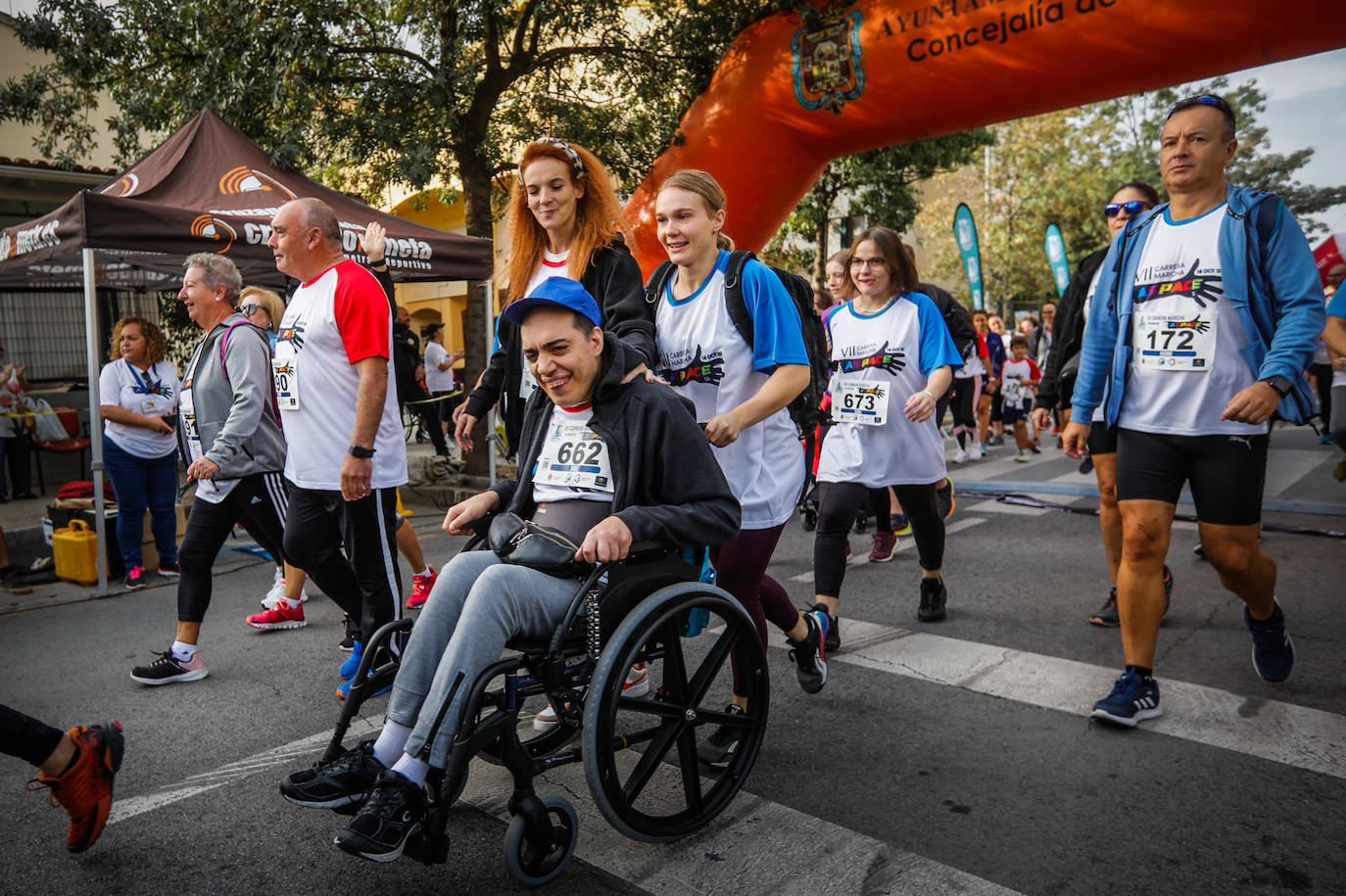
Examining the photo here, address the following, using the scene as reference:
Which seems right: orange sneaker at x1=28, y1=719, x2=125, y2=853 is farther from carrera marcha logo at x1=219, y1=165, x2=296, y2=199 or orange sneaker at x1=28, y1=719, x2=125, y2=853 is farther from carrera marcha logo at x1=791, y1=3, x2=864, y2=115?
carrera marcha logo at x1=791, y1=3, x2=864, y2=115

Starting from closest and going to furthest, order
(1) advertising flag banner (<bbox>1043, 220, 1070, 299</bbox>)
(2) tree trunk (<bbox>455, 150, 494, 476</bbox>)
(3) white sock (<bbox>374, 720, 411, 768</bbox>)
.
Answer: (3) white sock (<bbox>374, 720, 411, 768</bbox>) → (2) tree trunk (<bbox>455, 150, 494, 476</bbox>) → (1) advertising flag banner (<bbox>1043, 220, 1070, 299</bbox>)

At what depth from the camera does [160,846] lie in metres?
2.56

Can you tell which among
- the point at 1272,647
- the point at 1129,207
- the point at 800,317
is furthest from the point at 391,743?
the point at 1129,207

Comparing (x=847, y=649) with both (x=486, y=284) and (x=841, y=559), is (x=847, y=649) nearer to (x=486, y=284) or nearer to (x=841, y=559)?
(x=841, y=559)

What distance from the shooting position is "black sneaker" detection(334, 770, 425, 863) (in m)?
2.01

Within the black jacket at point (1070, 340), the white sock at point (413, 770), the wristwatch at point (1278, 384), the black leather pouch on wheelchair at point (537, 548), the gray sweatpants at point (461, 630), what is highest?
the black jacket at point (1070, 340)

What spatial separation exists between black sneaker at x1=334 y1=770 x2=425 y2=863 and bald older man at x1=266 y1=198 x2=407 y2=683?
159 centimetres

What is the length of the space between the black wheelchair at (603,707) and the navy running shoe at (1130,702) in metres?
1.30

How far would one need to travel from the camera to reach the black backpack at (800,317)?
296 cm

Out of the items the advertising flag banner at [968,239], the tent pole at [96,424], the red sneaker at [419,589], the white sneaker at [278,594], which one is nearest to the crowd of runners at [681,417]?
the white sneaker at [278,594]

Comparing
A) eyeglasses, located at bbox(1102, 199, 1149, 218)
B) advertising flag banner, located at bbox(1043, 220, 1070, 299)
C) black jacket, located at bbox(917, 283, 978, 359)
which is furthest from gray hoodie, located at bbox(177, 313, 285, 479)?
advertising flag banner, located at bbox(1043, 220, 1070, 299)

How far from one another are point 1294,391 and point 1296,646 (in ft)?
4.79

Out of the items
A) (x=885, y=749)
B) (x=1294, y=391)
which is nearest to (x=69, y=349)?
(x=885, y=749)

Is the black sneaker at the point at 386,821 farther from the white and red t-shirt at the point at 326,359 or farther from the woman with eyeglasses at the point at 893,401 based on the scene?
the woman with eyeglasses at the point at 893,401
